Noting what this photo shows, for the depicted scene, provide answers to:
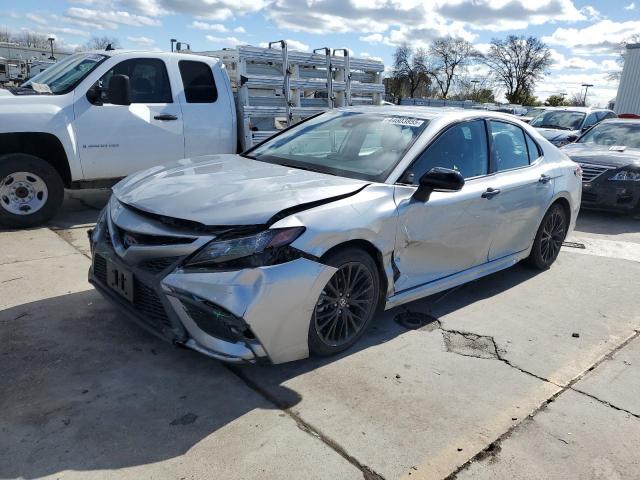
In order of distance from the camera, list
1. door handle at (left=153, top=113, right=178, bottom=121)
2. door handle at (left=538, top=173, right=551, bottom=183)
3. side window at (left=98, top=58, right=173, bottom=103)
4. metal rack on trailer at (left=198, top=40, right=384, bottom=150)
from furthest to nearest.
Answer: metal rack on trailer at (left=198, top=40, right=384, bottom=150)
door handle at (left=153, top=113, right=178, bottom=121)
side window at (left=98, top=58, right=173, bottom=103)
door handle at (left=538, top=173, right=551, bottom=183)

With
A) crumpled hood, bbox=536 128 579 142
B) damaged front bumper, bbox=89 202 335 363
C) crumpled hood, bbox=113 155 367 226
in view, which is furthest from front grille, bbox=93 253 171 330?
crumpled hood, bbox=536 128 579 142

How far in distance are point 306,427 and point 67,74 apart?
552 cm

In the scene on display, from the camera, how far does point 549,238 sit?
5426 millimetres

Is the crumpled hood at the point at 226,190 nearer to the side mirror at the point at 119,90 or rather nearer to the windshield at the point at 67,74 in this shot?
the side mirror at the point at 119,90

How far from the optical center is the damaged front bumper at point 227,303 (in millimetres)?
2809

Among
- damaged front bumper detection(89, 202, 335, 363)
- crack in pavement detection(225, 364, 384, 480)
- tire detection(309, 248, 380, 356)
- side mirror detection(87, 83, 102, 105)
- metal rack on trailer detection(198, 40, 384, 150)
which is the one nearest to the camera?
crack in pavement detection(225, 364, 384, 480)

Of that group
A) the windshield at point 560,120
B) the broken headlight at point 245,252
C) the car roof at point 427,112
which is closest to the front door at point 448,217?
the car roof at point 427,112

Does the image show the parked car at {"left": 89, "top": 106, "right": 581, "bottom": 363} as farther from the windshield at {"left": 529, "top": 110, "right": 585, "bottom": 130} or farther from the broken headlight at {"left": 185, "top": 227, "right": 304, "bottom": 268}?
the windshield at {"left": 529, "top": 110, "right": 585, "bottom": 130}

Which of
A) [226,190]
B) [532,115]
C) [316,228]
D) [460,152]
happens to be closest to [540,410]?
[316,228]

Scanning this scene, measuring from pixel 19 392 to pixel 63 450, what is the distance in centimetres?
63

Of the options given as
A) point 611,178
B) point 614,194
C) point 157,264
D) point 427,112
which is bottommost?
point 614,194

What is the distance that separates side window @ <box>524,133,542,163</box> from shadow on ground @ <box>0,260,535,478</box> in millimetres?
2344

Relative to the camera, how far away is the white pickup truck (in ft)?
19.2

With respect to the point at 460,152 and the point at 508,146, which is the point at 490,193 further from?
the point at 508,146
